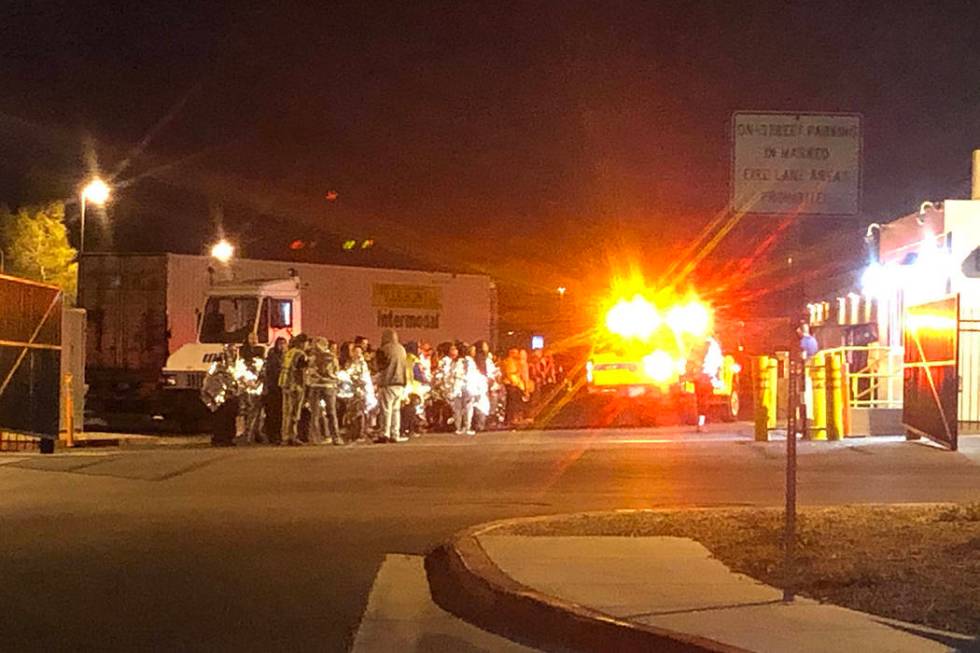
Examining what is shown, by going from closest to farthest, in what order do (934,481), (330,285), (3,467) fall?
(934,481)
(3,467)
(330,285)

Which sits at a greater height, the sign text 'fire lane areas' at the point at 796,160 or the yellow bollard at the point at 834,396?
the sign text 'fire lane areas' at the point at 796,160

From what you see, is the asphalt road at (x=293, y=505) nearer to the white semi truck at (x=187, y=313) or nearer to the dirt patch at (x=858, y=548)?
the dirt patch at (x=858, y=548)

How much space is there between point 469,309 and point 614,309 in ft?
30.3

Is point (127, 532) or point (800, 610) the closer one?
point (800, 610)

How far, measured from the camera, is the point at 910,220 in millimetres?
27000

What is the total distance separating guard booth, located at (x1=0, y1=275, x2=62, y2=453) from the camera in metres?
20.7

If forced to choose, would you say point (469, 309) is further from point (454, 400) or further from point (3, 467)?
point (3, 467)

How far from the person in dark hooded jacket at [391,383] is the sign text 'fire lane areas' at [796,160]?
46.7 feet

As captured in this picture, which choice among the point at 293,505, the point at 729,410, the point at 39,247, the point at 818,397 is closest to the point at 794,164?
the point at 293,505

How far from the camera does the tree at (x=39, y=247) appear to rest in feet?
132

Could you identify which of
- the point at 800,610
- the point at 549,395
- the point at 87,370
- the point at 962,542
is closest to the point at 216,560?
the point at 800,610

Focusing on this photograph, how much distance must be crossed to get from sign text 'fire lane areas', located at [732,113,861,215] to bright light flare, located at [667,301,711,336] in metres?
20.7

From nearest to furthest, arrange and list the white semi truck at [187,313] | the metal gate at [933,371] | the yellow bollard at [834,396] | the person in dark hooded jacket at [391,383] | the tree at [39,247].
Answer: the metal gate at [933,371]
the yellow bollard at [834,396]
the person in dark hooded jacket at [391,383]
the white semi truck at [187,313]
the tree at [39,247]

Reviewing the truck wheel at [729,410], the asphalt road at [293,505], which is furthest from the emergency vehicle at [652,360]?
the asphalt road at [293,505]
